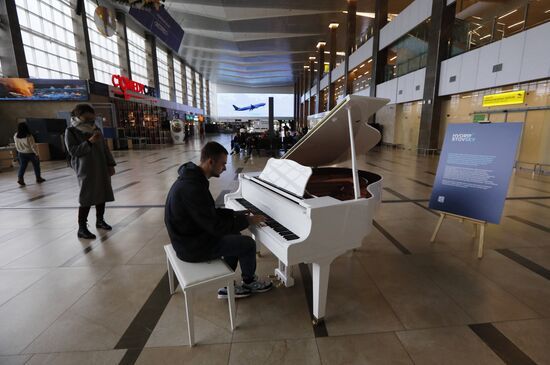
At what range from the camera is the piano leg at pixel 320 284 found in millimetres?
1901

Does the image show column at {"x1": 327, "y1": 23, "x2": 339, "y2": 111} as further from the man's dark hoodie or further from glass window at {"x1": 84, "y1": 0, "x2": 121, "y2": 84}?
the man's dark hoodie

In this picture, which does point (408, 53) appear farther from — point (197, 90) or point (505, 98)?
point (197, 90)

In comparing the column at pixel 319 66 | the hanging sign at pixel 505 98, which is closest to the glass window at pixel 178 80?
the column at pixel 319 66

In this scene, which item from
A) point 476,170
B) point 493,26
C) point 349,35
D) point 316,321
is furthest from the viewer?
point 349,35

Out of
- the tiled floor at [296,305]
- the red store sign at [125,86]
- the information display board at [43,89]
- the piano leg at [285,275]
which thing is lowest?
the tiled floor at [296,305]

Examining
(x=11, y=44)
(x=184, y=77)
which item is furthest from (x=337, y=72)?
(x=11, y=44)

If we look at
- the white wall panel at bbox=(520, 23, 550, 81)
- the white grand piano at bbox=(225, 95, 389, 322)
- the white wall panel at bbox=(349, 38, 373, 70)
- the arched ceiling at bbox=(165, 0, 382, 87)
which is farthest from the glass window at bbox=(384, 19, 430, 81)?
the white grand piano at bbox=(225, 95, 389, 322)

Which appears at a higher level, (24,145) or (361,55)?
(361,55)

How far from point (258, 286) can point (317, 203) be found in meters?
1.10

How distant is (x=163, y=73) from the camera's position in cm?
2881

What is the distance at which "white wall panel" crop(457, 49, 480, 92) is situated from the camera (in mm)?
10195

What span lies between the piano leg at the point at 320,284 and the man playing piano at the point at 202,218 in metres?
0.53

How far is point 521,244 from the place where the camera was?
11.5 feet

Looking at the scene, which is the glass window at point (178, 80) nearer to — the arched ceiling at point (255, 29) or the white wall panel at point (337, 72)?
the arched ceiling at point (255, 29)
